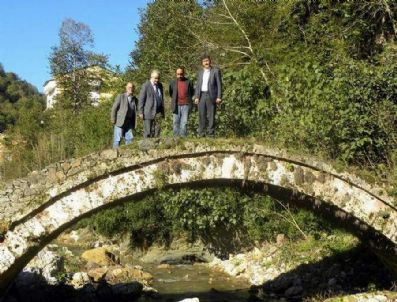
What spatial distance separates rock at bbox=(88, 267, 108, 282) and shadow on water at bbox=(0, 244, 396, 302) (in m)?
1.21

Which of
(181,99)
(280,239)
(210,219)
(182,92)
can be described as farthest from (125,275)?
(182,92)

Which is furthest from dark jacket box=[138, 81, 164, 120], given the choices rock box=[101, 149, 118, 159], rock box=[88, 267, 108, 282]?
rock box=[88, 267, 108, 282]

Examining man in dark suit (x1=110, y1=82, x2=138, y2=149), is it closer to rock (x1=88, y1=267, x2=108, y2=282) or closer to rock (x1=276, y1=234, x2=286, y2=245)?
rock (x1=88, y1=267, x2=108, y2=282)

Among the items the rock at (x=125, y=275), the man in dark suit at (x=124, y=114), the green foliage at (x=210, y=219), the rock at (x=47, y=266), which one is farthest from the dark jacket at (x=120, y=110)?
the rock at (x=125, y=275)

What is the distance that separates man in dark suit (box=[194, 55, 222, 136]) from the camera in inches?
439

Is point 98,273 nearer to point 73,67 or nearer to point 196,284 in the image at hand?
point 196,284

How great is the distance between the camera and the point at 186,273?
1811 centimetres

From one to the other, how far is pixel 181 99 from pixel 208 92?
23.0 inches

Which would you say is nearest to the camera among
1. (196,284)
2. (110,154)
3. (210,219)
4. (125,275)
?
(110,154)

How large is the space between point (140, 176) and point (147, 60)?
17.5 meters

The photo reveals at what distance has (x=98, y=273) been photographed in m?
16.6

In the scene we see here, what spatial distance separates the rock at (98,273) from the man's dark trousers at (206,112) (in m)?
6.68

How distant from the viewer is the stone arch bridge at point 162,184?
31.8 feet

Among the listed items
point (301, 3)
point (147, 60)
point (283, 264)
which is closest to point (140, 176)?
point (283, 264)
